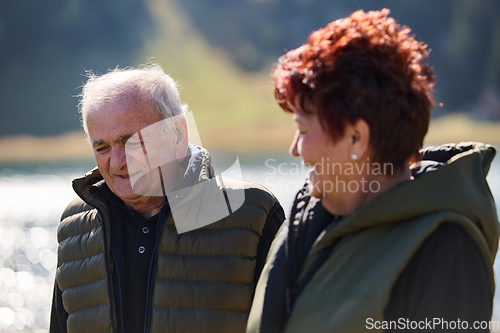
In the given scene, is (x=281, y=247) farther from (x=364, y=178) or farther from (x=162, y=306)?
(x=162, y=306)

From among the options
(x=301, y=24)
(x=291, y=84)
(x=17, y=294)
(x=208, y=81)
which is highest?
(x=301, y=24)

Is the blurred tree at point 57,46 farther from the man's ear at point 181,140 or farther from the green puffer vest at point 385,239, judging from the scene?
the green puffer vest at point 385,239

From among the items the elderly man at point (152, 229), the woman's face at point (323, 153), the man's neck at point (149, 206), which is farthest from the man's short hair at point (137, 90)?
the woman's face at point (323, 153)

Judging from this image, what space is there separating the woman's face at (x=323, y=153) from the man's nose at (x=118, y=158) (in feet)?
3.89

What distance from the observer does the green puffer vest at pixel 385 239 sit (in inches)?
53.9

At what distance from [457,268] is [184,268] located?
1407 mm

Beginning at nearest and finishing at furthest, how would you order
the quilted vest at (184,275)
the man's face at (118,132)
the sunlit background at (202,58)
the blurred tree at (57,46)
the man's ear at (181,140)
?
the quilted vest at (184,275) < the man's face at (118,132) < the man's ear at (181,140) < the sunlit background at (202,58) < the blurred tree at (57,46)

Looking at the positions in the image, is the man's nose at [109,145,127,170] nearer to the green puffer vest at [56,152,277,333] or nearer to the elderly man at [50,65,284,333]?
the elderly man at [50,65,284,333]

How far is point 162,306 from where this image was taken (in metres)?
2.24

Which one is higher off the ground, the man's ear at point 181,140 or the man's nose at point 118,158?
the man's ear at point 181,140

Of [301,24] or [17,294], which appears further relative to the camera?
[301,24]

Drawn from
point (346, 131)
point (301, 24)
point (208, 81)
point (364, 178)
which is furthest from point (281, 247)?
point (301, 24)

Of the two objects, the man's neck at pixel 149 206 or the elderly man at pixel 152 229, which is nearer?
the elderly man at pixel 152 229

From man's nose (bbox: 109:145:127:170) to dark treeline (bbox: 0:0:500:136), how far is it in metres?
85.6
